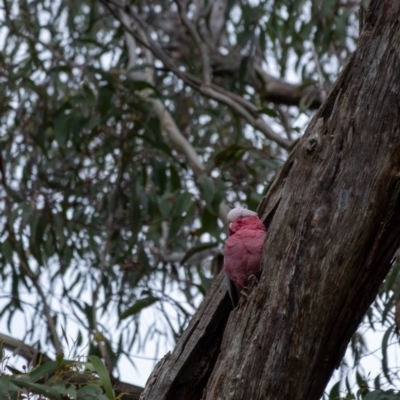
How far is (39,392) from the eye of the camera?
79.6 inches

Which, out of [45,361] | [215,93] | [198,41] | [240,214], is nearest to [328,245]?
[240,214]

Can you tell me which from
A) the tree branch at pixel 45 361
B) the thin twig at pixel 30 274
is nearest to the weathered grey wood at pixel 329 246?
the tree branch at pixel 45 361

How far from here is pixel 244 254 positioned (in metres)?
1.99

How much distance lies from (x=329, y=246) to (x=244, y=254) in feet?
1.01

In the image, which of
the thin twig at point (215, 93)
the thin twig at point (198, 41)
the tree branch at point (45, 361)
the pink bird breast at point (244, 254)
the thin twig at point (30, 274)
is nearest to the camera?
the pink bird breast at point (244, 254)

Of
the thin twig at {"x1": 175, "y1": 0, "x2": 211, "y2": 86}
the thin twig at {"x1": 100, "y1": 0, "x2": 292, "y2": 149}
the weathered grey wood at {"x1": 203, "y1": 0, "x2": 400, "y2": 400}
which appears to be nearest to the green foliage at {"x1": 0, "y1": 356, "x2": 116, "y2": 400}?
the weathered grey wood at {"x1": 203, "y1": 0, "x2": 400, "y2": 400}

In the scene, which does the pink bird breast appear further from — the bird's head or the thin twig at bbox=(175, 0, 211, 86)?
the thin twig at bbox=(175, 0, 211, 86)

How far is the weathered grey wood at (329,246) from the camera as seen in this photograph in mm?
1730

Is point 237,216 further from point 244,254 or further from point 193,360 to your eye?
point 193,360

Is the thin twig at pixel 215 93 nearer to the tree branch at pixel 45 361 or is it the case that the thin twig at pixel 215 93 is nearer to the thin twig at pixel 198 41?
the thin twig at pixel 198 41

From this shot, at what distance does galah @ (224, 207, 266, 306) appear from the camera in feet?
6.46

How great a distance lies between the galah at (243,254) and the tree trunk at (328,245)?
0.38 feet

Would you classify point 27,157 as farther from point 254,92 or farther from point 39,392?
point 39,392

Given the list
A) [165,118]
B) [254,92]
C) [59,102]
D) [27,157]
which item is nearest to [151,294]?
[165,118]
